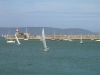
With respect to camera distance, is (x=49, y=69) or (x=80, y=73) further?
(x=49, y=69)

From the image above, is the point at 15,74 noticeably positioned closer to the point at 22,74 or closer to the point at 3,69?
the point at 22,74

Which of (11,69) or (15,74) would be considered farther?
(11,69)

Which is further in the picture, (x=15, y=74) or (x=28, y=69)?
(x=28, y=69)

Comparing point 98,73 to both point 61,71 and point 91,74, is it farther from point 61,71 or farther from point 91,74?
point 61,71

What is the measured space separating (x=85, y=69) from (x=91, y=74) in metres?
4.41

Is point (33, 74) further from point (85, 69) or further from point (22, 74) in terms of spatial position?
point (85, 69)

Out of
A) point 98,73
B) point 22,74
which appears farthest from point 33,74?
point 98,73

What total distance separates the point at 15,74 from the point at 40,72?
3003 mm

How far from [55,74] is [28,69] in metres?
5.00

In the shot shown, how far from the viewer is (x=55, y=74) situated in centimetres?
3812

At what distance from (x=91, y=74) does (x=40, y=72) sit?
563 cm

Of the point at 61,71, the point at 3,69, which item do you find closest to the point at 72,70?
the point at 61,71

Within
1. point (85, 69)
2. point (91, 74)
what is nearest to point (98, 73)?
point (91, 74)

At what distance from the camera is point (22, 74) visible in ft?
124
